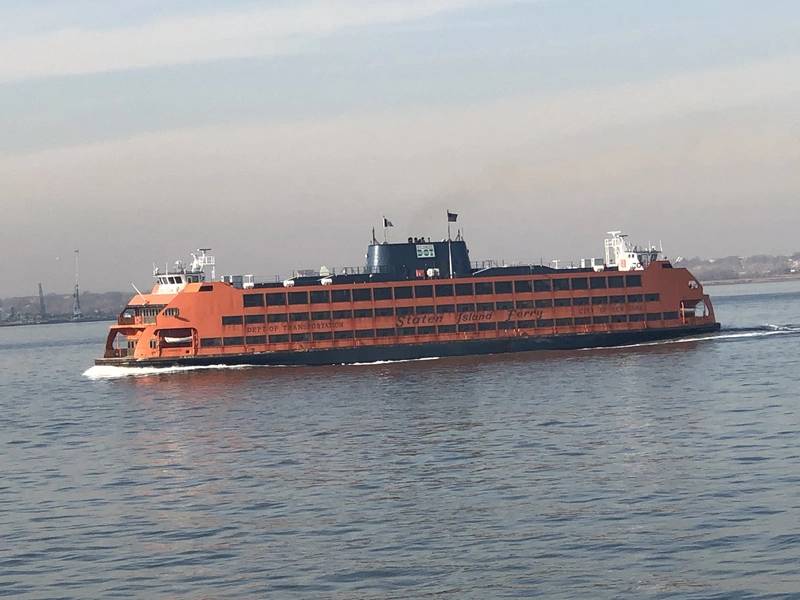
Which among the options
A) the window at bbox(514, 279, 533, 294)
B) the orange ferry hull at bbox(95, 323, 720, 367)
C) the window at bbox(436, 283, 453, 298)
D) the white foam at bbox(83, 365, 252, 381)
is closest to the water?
the white foam at bbox(83, 365, 252, 381)

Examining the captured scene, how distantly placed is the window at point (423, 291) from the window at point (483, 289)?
3.15 metres

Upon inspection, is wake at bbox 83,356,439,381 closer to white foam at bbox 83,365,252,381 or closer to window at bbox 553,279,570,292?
white foam at bbox 83,365,252,381

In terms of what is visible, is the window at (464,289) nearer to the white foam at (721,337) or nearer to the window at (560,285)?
the window at (560,285)

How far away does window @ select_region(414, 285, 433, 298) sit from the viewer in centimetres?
8012

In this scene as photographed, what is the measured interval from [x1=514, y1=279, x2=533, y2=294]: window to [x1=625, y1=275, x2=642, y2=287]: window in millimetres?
6830

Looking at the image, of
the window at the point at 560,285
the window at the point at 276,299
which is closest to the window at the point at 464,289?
the window at the point at 560,285

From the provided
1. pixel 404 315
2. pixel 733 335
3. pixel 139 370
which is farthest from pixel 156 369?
pixel 733 335

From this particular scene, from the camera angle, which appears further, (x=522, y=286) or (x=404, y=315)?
(x=522, y=286)

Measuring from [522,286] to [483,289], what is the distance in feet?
9.07

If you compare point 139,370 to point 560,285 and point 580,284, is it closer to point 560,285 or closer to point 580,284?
point 560,285

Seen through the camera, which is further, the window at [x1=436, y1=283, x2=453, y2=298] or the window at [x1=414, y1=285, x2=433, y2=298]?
the window at [x1=436, y1=283, x2=453, y2=298]

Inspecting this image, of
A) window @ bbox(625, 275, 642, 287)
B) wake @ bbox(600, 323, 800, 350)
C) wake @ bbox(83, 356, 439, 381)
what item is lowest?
wake @ bbox(600, 323, 800, 350)

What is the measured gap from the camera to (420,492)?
31.0 meters

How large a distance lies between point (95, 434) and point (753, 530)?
1213 inches
